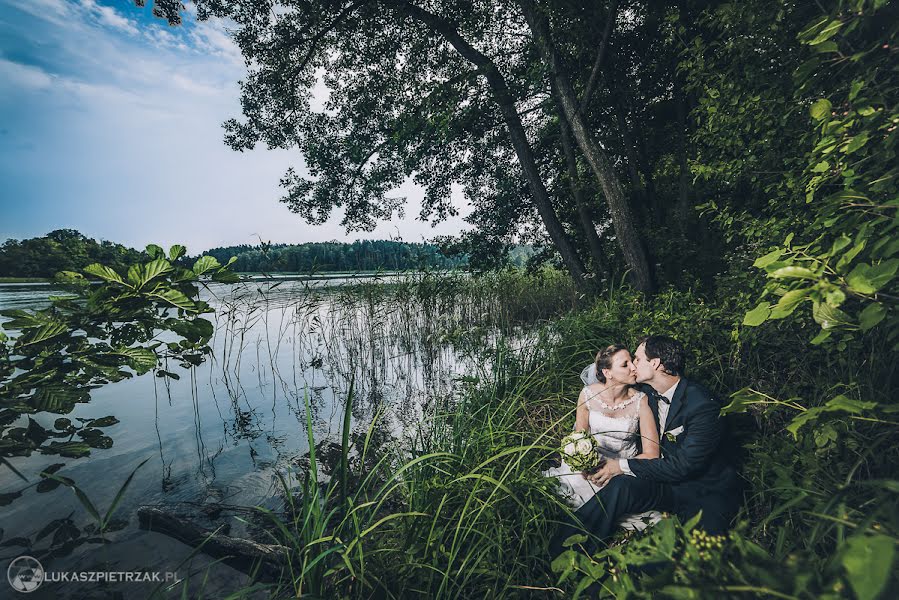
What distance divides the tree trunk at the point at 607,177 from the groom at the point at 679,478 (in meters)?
2.90

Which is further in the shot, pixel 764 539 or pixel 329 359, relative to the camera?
pixel 329 359

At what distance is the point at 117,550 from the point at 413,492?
2.37 m

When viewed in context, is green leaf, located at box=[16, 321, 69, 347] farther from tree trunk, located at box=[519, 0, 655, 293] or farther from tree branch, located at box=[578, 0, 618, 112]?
tree branch, located at box=[578, 0, 618, 112]

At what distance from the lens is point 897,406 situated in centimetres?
91

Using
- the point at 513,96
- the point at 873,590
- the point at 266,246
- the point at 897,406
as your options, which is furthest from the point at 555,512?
the point at 513,96

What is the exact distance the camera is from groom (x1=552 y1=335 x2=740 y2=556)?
2.12 m

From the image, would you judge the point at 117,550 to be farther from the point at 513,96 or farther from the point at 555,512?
the point at 513,96

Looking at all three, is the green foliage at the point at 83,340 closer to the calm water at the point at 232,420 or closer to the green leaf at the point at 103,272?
the green leaf at the point at 103,272

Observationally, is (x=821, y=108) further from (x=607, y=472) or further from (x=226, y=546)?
(x=226, y=546)

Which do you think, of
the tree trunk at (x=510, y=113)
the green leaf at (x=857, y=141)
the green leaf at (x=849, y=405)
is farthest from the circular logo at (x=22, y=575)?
the tree trunk at (x=510, y=113)

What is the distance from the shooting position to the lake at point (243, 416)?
261cm

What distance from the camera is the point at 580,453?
2148mm

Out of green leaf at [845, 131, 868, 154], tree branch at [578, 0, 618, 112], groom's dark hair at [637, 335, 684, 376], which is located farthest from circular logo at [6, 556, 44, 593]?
tree branch at [578, 0, 618, 112]

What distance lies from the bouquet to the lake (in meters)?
1.23
